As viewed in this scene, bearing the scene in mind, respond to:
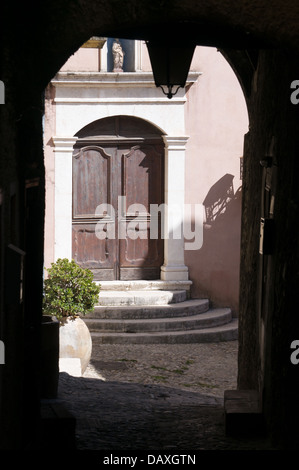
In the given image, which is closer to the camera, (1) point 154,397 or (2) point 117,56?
(1) point 154,397

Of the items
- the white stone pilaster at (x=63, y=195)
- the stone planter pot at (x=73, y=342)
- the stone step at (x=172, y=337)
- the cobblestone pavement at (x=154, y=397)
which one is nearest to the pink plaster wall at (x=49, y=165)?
the white stone pilaster at (x=63, y=195)

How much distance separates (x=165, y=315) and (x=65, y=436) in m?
6.76

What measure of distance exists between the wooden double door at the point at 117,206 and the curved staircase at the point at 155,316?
1.60 feet

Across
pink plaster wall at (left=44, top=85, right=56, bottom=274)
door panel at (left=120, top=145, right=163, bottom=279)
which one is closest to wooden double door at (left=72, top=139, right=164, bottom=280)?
door panel at (left=120, top=145, right=163, bottom=279)

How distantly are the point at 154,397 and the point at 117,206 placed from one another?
5174 mm

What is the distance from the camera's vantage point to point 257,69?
764 centimetres

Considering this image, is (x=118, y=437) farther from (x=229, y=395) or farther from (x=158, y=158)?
(x=158, y=158)

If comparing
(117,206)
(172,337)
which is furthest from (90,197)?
(172,337)

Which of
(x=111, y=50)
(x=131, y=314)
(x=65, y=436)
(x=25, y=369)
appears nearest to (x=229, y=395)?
(x=65, y=436)

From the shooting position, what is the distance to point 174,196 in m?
13.3

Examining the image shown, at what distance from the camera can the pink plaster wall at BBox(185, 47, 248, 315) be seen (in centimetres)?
1319

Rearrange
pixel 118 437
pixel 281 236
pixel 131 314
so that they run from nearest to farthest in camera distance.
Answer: pixel 281 236
pixel 118 437
pixel 131 314

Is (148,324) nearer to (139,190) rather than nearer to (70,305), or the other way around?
(70,305)

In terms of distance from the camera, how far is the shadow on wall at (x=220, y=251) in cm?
1333
